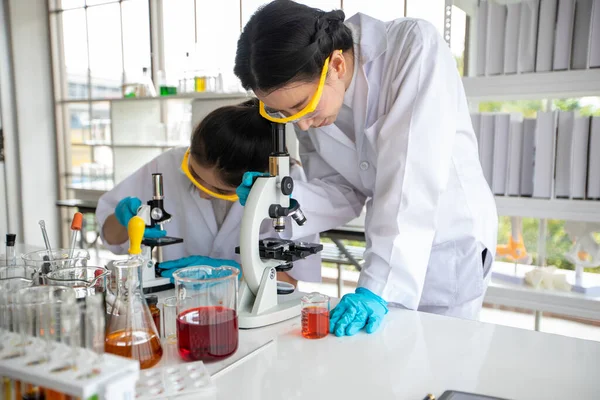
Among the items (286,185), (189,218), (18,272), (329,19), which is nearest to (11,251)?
(18,272)

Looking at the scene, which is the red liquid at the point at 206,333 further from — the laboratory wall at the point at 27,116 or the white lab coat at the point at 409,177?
the laboratory wall at the point at 27,116

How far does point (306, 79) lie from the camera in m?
1.18

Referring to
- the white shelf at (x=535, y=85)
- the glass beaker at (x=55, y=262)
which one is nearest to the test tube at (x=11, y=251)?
the glass beaker at (x=55, y=262)

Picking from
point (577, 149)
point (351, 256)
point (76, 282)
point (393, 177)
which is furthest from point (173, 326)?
point (351, 256)

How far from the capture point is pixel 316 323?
103 centimetres

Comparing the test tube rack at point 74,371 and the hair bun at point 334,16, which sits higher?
the hair bun at point 334,16

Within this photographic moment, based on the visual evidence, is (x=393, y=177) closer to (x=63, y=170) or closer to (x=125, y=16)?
(x=125, y=16)

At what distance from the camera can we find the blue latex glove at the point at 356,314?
1.04 m

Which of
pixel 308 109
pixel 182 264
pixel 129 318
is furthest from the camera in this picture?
pixel 182 264

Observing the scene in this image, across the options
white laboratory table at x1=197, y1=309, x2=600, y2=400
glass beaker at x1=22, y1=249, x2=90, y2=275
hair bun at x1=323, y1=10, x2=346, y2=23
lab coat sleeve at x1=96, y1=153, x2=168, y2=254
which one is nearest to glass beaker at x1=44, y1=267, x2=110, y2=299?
glass beaker at x1=22, y1=249, x2=90, y2=275

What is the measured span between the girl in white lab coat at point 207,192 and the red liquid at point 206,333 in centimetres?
49

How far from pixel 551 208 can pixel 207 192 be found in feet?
4.44

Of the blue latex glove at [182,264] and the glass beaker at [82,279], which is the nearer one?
the glass beaker at [82,279]

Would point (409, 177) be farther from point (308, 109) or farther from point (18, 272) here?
point (18, 272)
